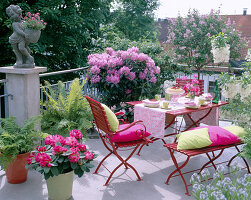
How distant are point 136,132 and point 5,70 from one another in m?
1.86

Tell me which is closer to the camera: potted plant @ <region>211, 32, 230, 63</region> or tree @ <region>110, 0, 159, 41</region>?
potted plant @ <region>211, 32, 230, 63</region>

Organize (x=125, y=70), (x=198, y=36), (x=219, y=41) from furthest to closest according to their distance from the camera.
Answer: (x=198, y=36) → (x=125, y=70) → (x=219, y=41)

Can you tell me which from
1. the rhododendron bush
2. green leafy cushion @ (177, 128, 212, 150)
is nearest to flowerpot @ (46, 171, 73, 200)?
green leafy cushion @ (177, 128, 212, 150)

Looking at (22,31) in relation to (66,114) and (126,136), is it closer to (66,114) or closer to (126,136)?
(66,114)

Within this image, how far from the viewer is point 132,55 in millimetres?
5754

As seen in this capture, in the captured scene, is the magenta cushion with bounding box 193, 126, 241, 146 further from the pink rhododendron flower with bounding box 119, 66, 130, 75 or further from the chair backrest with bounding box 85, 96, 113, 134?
the pink rhododendron flower with bounding box 119, 66, 130, 75

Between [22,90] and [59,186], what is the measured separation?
1342mm

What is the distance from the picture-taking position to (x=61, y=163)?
A: 3.00m

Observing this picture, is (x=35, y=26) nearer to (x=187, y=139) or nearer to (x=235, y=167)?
(x=187, y=139)

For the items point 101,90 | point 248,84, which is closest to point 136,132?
point 248,84

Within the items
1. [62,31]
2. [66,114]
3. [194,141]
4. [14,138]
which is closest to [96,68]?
[66,114]

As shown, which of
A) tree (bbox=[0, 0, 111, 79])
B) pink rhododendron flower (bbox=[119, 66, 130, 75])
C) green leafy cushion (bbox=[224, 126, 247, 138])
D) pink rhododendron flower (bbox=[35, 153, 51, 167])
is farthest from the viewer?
tree (bbox=[0, 0, 111, 79])

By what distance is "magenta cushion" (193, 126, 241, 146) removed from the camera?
140 inches

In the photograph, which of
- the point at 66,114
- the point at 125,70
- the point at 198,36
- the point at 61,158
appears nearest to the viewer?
the point at 61,158
